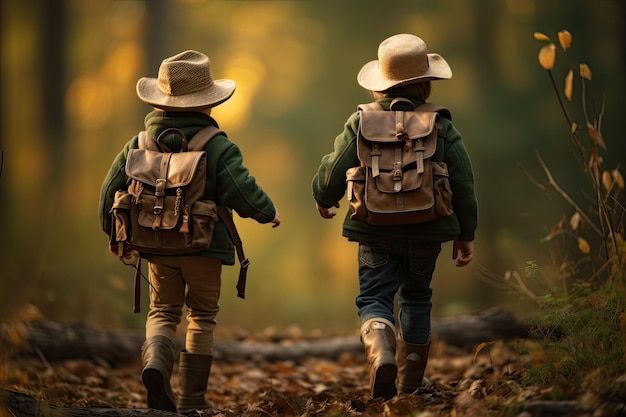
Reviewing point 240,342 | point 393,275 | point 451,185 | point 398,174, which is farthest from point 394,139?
point 240,342

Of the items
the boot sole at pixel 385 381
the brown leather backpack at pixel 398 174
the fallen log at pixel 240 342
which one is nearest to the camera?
the boot sole at pixel 385 381

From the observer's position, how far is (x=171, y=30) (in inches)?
378

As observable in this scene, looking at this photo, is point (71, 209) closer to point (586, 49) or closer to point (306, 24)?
point (306, 24)

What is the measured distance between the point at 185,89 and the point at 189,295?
3.85ft

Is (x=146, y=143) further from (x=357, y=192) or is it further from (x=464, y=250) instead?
(x=464, y=250)

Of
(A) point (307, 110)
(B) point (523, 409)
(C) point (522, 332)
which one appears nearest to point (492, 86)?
(A) point (307, 110)

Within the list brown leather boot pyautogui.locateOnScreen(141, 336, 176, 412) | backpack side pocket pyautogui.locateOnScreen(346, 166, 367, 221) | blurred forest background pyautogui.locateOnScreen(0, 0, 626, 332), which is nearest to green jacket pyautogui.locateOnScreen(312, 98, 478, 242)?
backpack side pocket pyautogui.locateOnScreen(346, 166, 367, 221)

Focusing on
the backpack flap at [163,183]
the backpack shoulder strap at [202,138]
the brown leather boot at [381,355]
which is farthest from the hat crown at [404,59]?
the brown leather boot at [381,355]

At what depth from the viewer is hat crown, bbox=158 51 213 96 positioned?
14.6 feet

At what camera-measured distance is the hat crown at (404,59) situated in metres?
4.30

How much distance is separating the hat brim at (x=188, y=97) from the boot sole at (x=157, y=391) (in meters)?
1.46

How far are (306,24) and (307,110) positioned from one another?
1076mm

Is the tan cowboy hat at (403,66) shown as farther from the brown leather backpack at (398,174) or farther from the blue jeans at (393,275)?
the blue jeans at (393,275)

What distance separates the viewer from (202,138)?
4410 mm
